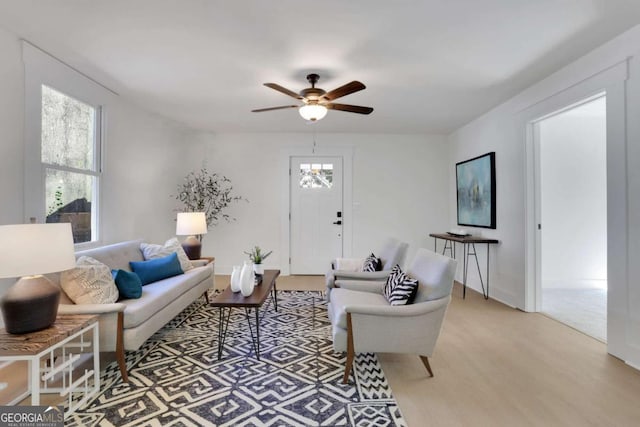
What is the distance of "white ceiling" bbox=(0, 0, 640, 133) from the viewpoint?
2014 mm

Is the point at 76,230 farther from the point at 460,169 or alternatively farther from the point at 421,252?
the point at 460,169

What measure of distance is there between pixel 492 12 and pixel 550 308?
3327 mm

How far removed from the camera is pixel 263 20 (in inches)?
84.3

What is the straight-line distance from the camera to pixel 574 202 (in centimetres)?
454

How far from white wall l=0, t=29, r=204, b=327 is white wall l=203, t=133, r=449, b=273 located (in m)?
0.67

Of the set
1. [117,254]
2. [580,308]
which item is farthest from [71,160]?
[580,308]

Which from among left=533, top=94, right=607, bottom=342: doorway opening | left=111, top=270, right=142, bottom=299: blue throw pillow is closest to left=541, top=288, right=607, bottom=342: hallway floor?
left=533, top=94, right=607, bottom=342: doorway opening

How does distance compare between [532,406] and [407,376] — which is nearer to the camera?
[532,406]

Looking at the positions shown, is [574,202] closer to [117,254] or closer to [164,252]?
[164,252]

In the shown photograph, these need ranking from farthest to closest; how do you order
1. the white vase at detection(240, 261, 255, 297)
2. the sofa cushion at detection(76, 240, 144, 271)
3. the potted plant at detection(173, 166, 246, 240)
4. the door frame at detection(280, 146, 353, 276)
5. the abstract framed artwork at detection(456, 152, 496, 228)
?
the door frame at detection(280, 146, 353, 276) → the potted plant at detection(173, 166, 246, 240) → the abstract framed artwork at detection(456, 152, 496, 228) → the sofa cushion at detection(76, 240, 144, 271) → the white vase at detection(240, 261, 255, 297)

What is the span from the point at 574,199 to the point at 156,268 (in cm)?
554

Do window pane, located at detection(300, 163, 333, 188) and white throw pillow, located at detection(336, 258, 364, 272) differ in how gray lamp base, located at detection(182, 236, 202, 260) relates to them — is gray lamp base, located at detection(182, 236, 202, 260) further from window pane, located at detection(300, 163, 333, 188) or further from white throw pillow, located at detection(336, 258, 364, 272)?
window pane, located at detection(300, 163, 333, 188)

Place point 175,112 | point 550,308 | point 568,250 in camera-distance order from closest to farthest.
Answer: point 550,308 → point 175,112 → point 568,250

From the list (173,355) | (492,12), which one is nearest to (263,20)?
(492,12)
